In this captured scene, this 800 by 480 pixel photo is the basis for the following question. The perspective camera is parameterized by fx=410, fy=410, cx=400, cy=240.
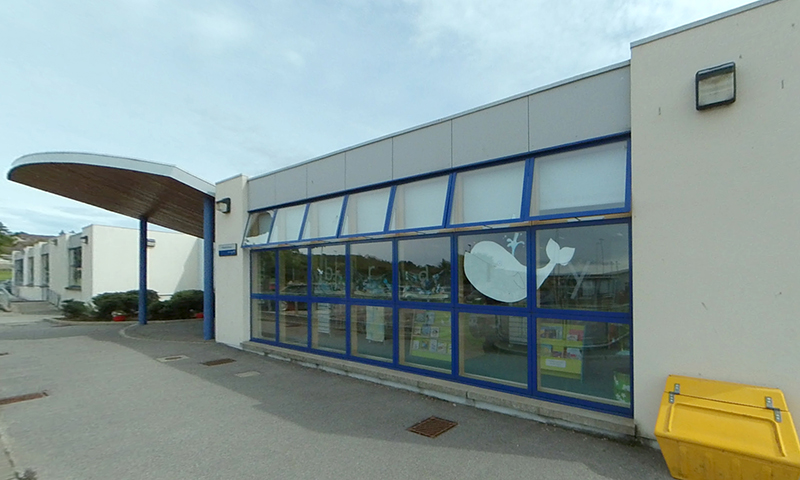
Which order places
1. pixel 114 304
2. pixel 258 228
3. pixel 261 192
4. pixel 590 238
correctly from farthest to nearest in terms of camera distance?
pixel 114 304 < pixel 258 228 < pixel 261 192 < pixel 590 238

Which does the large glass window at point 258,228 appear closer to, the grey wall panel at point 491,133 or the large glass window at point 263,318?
the large glass window at point 263,318

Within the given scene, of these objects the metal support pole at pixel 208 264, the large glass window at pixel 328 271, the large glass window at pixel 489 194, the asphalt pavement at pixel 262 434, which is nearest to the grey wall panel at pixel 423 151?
the large glass window at pixel 489 194

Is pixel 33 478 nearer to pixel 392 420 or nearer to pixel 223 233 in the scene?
pixel 392 420

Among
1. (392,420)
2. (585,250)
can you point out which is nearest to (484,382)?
(392,420)

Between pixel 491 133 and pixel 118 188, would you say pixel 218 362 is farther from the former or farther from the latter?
pixel 491 133

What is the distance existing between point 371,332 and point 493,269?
2.72 m

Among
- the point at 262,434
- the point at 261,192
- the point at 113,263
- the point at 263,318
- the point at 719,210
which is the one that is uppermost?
the point at 261,192

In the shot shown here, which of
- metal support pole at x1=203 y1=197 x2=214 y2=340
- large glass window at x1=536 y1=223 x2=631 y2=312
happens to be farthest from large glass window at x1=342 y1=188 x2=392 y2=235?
metal support pole at x1=203 y1=197 x2=214 y2=340

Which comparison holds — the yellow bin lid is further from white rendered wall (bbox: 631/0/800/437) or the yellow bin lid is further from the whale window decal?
the whale window decal

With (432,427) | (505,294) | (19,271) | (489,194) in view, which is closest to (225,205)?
(489,194)

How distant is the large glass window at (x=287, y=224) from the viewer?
864cm

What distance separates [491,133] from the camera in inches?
221

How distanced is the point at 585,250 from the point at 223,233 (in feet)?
29.2

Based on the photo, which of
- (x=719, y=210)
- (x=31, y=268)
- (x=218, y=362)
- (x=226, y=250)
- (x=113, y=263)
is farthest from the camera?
(x=31, y=268)
